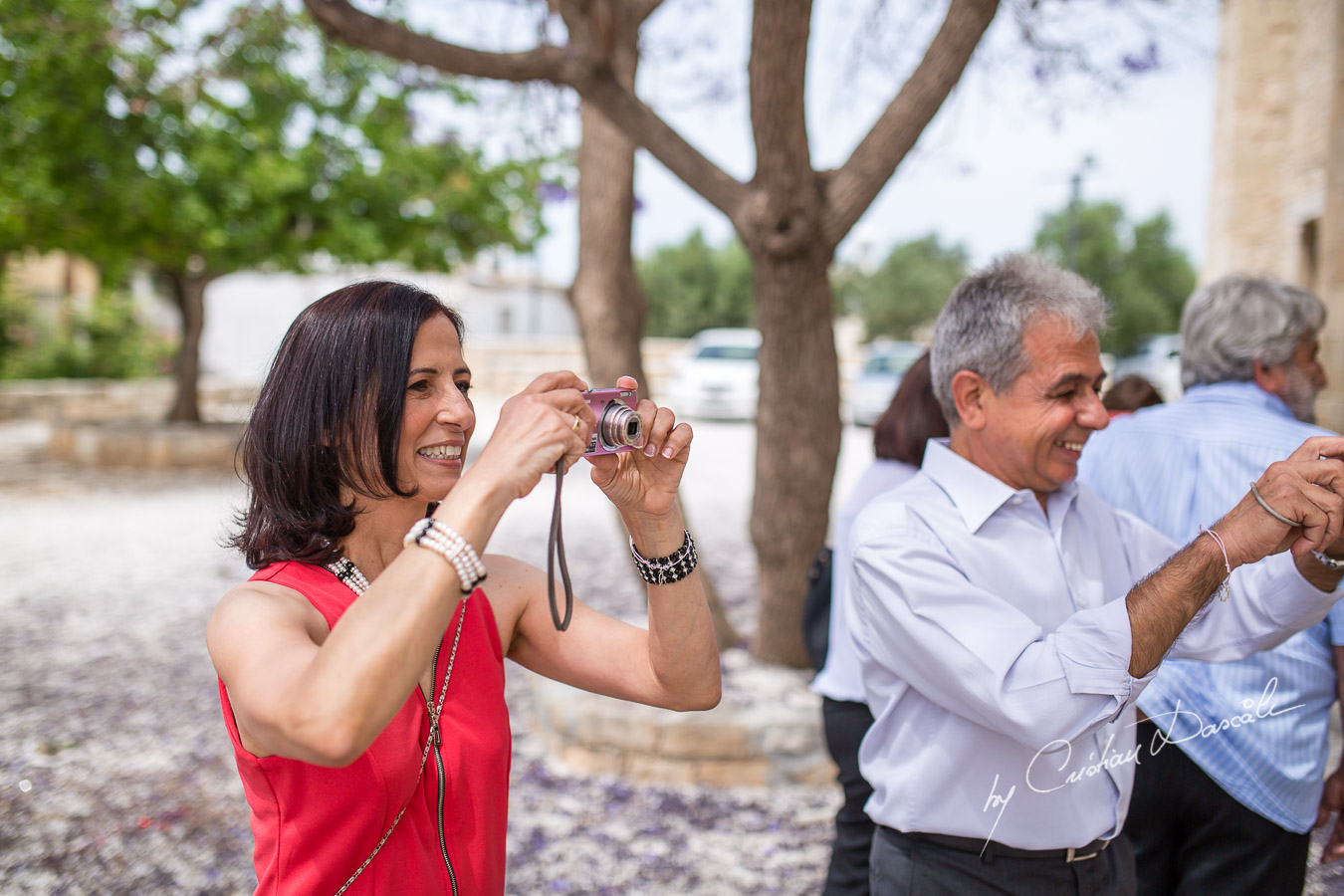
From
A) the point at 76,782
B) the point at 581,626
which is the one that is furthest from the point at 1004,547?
the point at 76,782

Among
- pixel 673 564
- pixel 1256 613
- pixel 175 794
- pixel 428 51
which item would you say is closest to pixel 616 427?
pixel 673 564

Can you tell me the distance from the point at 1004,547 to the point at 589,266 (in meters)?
3.57

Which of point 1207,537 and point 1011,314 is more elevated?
point 1011,314

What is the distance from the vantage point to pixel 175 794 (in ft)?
13.3

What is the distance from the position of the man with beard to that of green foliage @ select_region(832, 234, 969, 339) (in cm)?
3834

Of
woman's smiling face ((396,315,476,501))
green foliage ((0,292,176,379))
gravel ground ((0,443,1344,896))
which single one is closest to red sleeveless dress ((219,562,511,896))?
woman's smiling face ((396,315,476,501))

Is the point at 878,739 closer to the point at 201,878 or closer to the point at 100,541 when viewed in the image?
the point at 201,878

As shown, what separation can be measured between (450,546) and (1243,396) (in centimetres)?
211

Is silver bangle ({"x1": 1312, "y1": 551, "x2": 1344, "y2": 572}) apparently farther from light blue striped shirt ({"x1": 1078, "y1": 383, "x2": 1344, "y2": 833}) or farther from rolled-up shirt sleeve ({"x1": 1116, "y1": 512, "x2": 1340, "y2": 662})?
light blue striped shirt ({"x1": 1078, "y1": 383, "x2": 1344, "y2": 833})

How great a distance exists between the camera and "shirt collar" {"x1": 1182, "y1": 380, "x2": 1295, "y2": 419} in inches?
94.9

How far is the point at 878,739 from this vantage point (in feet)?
6.24

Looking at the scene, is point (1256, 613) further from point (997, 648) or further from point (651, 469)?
point (651, 469)

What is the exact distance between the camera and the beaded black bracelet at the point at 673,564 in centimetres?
162

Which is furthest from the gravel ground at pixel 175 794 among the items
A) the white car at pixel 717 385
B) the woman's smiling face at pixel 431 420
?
the white car at pixel 717 385
